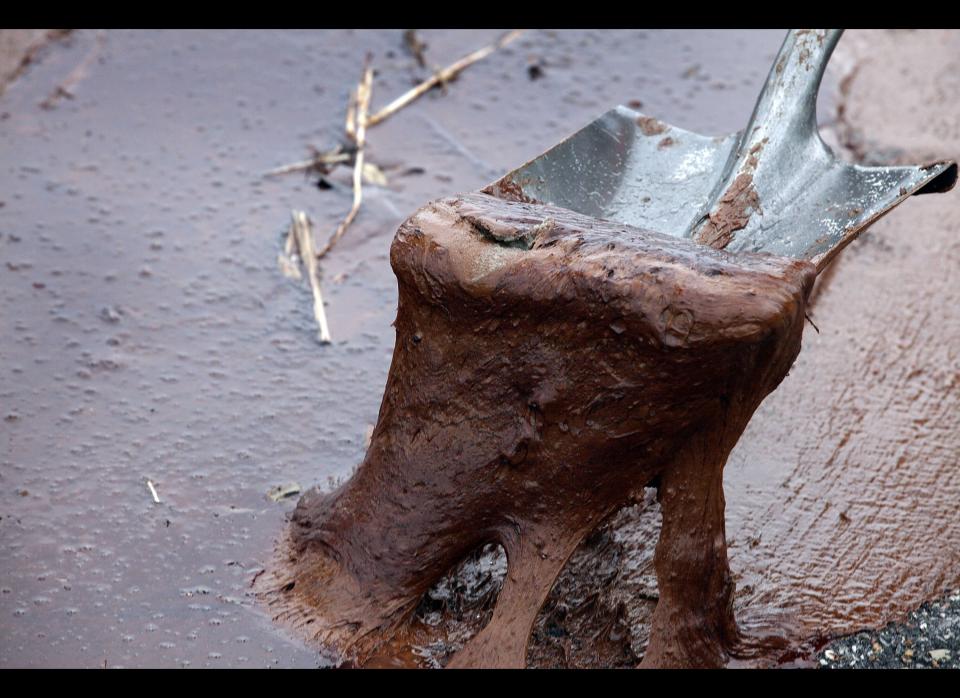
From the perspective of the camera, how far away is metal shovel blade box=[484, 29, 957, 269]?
8.13 ft

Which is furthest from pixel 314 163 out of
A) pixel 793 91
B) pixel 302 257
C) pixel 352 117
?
pixel 793 91

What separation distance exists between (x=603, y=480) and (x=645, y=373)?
234mm

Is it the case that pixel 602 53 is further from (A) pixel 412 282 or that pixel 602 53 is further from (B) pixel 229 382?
(A) pixel 412 282

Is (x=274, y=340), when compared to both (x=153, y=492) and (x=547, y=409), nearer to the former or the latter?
(x=153, y=492)

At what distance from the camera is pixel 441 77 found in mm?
4258

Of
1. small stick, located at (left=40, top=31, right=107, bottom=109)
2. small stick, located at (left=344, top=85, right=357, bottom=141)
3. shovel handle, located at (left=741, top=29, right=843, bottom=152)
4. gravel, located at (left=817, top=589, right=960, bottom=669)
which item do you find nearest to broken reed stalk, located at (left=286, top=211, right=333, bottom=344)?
small stick, located at (left=344, top=85, right=357, bottom=141)

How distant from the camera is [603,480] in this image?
2037 millimetres

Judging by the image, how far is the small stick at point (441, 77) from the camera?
13.4 ft

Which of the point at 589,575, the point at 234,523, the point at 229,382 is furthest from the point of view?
the point at 229,382

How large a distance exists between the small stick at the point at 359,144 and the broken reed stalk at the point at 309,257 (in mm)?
44

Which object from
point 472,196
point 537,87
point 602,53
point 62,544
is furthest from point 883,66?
point 62,544

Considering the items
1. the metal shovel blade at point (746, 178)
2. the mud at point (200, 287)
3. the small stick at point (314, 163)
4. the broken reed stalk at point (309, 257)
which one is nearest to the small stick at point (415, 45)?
the mud at point (200, 287)

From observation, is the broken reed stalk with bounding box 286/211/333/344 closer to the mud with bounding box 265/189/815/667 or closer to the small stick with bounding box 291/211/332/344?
the small stick with bounding box 291/211/332/344

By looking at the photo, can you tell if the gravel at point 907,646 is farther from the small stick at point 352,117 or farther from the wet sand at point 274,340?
the small stick at point 352,117
